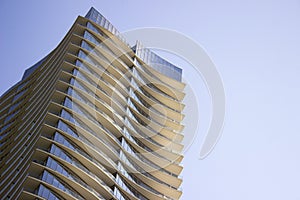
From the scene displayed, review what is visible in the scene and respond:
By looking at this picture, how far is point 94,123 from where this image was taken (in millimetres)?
65438

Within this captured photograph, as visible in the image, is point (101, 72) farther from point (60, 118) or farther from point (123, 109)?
point (60, 118)

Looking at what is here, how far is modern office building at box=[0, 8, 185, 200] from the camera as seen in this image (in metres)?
58.0

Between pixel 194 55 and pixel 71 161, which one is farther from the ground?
pixel 194 55

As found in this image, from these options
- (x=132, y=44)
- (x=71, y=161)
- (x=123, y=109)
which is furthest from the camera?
(x=132, y=44)

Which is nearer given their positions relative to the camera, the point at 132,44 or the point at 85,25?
the point at 85,25

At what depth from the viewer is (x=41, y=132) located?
5934cm

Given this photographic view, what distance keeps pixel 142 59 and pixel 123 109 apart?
14363 mm

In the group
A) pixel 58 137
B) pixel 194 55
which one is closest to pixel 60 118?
pixel 58 137

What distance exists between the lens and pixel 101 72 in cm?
7306

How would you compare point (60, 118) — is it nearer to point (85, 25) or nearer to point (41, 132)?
point (41, 132)

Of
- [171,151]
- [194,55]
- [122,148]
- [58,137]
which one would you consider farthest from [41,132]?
[171,151]

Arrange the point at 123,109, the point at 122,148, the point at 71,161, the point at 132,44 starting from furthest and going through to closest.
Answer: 1. the point at 132,44
2. the point at 123,109
3. the point at 122,148
4. the point at 71,161

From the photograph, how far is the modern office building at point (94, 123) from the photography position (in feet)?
190

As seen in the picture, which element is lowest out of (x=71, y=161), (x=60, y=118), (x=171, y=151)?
(x=71, y=161)
